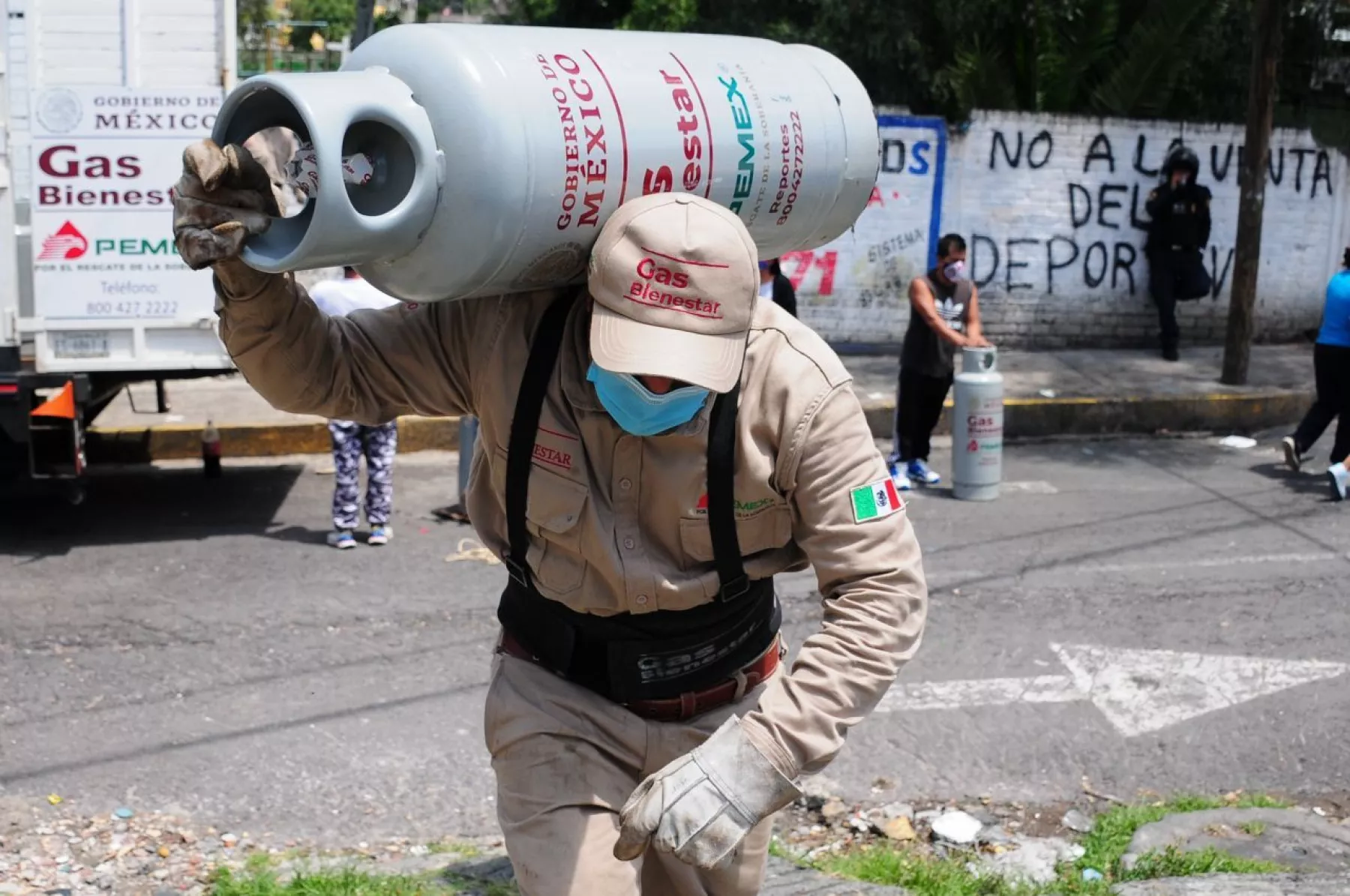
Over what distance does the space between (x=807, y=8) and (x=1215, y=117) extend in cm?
413

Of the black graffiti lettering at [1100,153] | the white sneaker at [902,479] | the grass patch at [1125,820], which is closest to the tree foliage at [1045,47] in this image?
the black graffiti lettering at [1100,153]

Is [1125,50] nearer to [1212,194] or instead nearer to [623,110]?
[1212,194]

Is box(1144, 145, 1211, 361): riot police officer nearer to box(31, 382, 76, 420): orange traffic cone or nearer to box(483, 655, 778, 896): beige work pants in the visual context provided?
box(31, 382, 76, 420): orange traffic cone

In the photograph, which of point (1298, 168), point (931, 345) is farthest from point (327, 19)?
point (931, 345)

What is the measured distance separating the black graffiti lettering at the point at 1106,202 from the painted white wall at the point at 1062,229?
1cm

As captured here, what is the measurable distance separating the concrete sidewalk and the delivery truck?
6.38 feet

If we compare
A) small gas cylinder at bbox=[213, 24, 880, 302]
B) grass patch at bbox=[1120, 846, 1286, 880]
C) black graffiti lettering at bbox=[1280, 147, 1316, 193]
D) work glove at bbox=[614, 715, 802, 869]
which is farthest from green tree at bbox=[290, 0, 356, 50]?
work glove at bbox=[614, 715, 802, 869]

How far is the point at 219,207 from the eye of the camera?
236 centimetres

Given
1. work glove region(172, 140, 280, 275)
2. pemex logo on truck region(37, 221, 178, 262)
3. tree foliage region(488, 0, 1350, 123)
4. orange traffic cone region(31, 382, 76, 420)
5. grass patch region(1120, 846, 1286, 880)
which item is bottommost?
grass patch region(1120, 846, 1286, 880)

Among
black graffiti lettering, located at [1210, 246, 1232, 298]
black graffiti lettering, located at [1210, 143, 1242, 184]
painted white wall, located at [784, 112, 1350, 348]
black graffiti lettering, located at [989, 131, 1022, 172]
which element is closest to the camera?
painted white wall, located at [784, 112, 1350, 348]

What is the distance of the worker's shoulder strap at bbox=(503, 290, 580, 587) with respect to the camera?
2.63m

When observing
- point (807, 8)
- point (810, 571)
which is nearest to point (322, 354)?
point (810, 571)

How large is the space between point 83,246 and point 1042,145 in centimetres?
854

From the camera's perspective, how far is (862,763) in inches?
199
